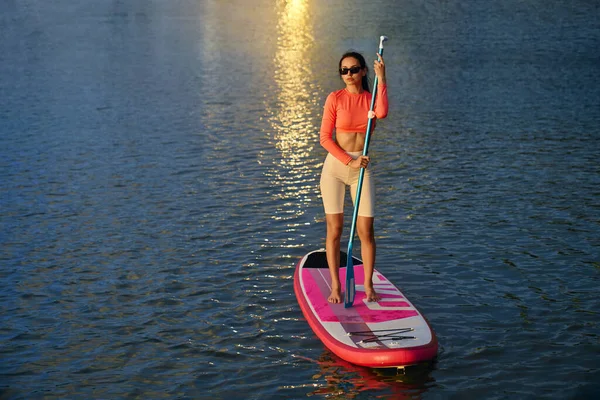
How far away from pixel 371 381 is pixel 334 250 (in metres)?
1.76

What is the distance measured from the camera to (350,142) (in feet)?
31.1

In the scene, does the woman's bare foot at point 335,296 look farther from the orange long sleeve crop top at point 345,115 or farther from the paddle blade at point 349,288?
the orange long sleeve crop top at point 345,115

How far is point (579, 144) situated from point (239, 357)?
12521mm

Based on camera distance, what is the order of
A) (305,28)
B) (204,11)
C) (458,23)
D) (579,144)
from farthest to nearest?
(204,11) < (305,28) < (458,23) < (579,144)

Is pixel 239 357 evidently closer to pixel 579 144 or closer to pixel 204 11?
pixel 579 144

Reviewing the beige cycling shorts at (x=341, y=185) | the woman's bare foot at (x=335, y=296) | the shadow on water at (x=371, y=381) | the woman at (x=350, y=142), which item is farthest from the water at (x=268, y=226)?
the beige cycling shorts at (x=341, y=185)

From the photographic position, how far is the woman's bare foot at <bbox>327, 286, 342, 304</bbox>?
32.6ft

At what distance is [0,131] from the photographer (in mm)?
23250

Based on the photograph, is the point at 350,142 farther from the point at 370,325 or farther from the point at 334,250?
the point at 370,325

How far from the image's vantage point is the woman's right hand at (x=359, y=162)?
9227 millimetres

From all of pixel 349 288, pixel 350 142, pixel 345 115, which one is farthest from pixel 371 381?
pixel 345 115

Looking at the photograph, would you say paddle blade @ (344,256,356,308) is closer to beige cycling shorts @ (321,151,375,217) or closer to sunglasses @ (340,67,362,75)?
beige cycling shorts @ (321,151,375,217)

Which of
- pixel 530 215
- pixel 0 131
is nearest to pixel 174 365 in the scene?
pixel 530 215

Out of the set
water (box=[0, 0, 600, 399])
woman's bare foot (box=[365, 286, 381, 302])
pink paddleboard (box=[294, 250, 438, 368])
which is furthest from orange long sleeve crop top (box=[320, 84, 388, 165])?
water (box=[0, 0, 600, 399])
